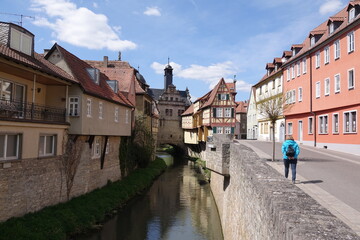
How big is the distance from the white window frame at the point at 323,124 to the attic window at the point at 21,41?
21783 mm

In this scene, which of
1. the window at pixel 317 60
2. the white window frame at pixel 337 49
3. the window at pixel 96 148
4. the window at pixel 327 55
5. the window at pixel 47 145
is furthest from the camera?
the window at pixel 317 60

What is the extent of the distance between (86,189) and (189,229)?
23.5 ft

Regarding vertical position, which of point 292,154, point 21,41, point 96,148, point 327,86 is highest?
point 21,41

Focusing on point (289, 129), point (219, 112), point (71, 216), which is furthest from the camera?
point (219, 112)

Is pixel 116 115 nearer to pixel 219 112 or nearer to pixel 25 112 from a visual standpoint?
pixel 25 112

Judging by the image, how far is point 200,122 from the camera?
4628 cm

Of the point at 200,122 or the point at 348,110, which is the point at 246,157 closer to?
the point at 348,110

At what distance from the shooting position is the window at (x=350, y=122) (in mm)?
19600

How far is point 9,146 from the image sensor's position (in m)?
12.4

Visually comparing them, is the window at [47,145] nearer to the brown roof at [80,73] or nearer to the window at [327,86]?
the brown roof at [80,73]

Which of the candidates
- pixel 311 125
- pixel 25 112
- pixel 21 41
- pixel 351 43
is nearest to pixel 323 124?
pixel 311 125

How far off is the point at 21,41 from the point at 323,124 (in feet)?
73.9

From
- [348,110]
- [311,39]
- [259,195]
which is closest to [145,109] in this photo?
[311,39]

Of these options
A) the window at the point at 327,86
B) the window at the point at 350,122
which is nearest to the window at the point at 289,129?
the window at the point at 327,86
